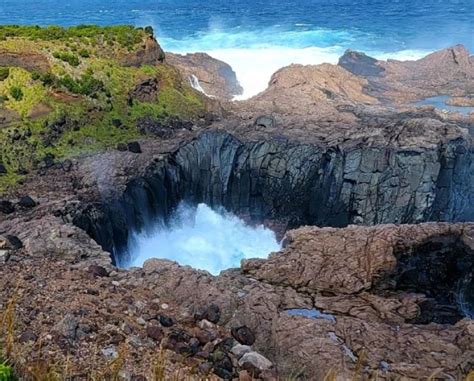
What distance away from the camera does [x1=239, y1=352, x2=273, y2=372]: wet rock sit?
16469mm

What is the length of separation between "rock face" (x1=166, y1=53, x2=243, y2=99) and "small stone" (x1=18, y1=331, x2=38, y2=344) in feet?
124

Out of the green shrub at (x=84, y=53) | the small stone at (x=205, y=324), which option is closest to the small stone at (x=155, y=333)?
the small stone at (x=205, y=324)

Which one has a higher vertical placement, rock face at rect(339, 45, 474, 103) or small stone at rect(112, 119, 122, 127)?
small stone at rect(112, 119, 122, 127)

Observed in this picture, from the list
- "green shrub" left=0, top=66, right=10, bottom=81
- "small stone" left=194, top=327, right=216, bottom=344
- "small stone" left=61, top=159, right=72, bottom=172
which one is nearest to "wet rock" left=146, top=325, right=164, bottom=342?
"small stone" left=194, top=327, right=216, bottom=344

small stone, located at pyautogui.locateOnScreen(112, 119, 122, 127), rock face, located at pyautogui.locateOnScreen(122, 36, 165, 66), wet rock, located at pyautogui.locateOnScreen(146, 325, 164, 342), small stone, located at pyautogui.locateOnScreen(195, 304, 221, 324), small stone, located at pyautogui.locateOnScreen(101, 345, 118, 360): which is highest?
rock face, located at pyautogui.locateOnScreen(122, 36, 165, 66)

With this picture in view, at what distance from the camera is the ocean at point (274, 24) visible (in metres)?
83.2

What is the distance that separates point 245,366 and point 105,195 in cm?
1412

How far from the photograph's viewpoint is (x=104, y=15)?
377ft

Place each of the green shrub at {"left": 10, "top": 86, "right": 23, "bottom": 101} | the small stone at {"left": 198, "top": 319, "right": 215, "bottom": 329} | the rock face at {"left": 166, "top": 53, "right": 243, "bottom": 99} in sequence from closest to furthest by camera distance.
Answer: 1. the small stone at {"left": 198, "top": 319, "right": 215, "bottom": 329}
2. the green shrub at {"left": 10, "top": 86, "right": 23, "bottom": 101}
3. the rock face at {"left": 166, "top": 53, "right": 243, "bottom": 99}

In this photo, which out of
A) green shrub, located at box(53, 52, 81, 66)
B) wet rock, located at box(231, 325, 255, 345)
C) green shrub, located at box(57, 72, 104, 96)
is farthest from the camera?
green shrub, located at box(53, 52, 81, 66)

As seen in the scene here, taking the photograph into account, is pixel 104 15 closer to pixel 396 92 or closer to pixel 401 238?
pixel 396 92

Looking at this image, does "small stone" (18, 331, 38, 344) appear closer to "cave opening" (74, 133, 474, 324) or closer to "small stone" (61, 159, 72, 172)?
"cave opening" (74, 133, 474, 324)

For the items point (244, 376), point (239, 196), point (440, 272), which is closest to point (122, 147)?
point (239, 196)

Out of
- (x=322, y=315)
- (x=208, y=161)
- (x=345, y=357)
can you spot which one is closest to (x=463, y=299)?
(x=322, y=315)
